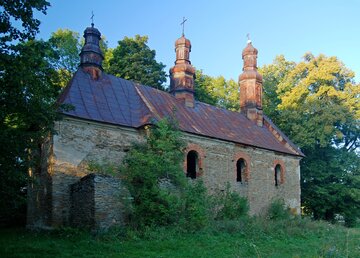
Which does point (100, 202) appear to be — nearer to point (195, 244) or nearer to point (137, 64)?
point (195, 244)

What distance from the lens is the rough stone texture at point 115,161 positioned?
12.8 m

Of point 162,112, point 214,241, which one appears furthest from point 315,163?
point 214,241

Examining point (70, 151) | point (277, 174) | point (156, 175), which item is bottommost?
point (156, 175)

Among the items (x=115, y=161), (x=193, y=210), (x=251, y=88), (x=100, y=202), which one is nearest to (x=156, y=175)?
(x=193, y=210)

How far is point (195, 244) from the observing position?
36.2 feet

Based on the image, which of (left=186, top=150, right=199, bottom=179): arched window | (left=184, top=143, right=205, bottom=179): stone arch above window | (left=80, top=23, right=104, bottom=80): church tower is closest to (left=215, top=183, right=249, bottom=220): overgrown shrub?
(left=184, top=143, right=205, bottom=179): stone arch above window

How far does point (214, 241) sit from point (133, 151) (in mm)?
4730

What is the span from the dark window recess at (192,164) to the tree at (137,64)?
9999 millimetres

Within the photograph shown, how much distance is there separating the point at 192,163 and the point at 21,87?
10.1 metres

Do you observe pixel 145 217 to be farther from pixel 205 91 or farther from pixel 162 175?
pixel 205 91

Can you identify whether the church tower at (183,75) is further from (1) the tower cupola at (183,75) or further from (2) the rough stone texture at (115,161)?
(2) the rough stone texture at (115,161)

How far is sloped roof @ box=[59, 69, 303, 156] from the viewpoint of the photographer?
15.9m

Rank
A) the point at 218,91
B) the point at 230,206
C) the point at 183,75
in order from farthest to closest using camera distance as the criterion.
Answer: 1. the point at 218,91
2. the point at 183,75
3. the point at 230,206

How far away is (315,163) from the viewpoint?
2569 centimetres
